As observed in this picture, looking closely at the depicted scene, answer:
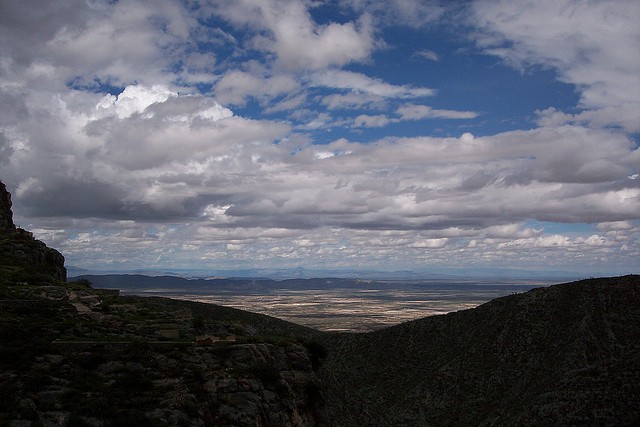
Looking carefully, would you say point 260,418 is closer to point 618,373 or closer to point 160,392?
point 160,392

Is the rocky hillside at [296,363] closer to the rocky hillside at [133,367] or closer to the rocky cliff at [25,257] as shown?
the rocky hillside at [133,367]

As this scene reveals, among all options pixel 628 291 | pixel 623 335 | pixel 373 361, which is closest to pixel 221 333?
pixel 373 361

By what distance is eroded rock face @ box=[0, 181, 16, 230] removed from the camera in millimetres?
60737

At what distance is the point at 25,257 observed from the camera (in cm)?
4928

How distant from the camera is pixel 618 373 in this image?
5500 centimetres

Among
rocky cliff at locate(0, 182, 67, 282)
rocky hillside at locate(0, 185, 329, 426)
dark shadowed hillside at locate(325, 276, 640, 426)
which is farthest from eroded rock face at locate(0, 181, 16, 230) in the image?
dark shadowed hillside at locate(325, 276, 640, 426)

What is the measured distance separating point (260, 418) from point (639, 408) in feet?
131

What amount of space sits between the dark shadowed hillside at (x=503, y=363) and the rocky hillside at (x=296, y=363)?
27 centimetres

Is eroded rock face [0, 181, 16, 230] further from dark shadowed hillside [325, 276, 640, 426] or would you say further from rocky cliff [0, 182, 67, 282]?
dark shadowed hillside [325, 276, 640, 426]

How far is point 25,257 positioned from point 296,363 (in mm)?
30520

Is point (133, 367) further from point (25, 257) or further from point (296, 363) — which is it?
point (25, 257)

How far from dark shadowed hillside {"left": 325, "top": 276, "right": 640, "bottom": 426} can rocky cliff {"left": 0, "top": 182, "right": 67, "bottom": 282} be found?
3479 cm

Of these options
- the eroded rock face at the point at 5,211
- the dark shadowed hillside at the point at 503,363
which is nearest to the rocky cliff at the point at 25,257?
the eroded rock face at the point at 5,211

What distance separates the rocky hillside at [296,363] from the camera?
25.5 meters
